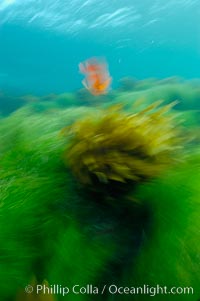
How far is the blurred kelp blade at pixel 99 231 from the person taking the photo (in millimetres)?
1330

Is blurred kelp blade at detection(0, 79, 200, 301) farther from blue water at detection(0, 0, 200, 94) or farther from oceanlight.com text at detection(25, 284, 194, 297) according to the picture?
blue water at detection(0, 0, 200, 94)

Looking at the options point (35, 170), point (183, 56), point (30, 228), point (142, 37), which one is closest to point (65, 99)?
point (35, 170)

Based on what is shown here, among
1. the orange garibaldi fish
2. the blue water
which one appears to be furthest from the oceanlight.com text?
the blue water

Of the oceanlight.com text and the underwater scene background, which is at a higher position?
the underwater scene background

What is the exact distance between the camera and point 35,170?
1.75 m

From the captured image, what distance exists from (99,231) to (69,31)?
11.5 metres

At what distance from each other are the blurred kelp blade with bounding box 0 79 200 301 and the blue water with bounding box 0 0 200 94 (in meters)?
8.05

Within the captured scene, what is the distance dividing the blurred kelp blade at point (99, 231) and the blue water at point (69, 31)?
8.05m

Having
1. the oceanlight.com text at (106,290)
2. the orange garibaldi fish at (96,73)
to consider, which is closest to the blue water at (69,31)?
the orange garibaldi fish at (96,73)

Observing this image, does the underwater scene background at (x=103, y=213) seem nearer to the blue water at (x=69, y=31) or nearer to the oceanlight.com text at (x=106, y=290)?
the oceanlight.com text at (x=106, y=290)

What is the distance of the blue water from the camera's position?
955 cm

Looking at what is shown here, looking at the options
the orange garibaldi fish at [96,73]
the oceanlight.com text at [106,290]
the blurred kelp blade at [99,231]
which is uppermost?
the orange garibaldi fish at [96,73]

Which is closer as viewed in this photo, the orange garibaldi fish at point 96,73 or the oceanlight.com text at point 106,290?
the oceanlight.com text at point 106,290

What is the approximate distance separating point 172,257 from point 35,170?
0.85 m
